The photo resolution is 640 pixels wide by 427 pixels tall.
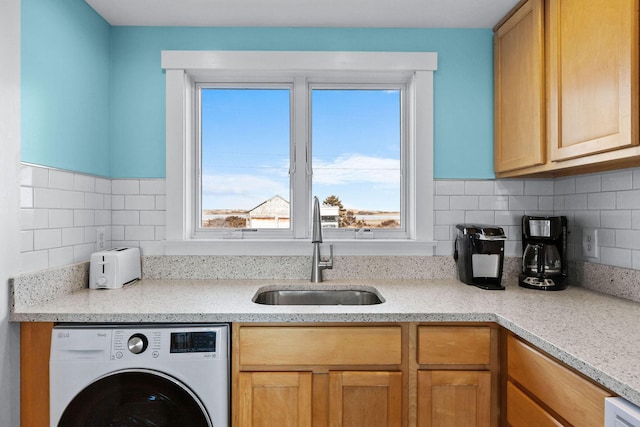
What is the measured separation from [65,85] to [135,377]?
1289 millimetres

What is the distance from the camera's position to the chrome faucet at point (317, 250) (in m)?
1.94

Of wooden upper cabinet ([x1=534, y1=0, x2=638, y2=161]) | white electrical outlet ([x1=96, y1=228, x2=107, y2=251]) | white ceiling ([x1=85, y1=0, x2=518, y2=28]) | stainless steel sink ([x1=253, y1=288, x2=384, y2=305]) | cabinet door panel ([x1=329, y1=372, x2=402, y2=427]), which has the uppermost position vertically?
white ceiling ([x1=85, y1=0, x2=518, y2=28])

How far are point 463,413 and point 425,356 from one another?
0.25m

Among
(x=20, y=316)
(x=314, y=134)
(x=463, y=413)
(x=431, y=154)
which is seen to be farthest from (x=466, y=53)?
(x=20, y=316)

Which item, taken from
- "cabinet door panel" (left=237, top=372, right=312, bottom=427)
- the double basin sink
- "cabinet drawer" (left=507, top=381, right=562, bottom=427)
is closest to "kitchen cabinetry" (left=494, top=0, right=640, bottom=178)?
"cabinet drawer" (left=507, top=381, right=562, bottom=427)

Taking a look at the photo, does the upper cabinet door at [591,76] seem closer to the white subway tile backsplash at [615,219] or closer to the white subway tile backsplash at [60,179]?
the white subway tile backsplash at [615,219]

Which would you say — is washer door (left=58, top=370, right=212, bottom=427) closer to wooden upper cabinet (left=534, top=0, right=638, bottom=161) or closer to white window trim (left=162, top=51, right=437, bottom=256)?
white window trim (left=162, top=51, right=437, bottom=256)

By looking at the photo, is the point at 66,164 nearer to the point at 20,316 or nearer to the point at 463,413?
the point at 20,316

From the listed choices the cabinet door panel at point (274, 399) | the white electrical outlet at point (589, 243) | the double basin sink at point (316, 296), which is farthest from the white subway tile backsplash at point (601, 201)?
the cabinet door panel at point (274, 399)

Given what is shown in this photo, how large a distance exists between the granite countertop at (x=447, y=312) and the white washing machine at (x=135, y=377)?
69 mm

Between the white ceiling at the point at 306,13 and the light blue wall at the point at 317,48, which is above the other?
the white ceiling at the point at 306,13

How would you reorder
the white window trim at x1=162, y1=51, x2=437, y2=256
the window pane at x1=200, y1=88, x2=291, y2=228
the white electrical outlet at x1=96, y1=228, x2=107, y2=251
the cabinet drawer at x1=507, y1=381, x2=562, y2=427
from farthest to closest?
the window pane at x1=200, y1=88, x2=291, y2=228 < the white window trim at x1=162, y1=51, x2=437, y2=256 < the white electrical outlet at x1=96, y1=228, x2=107, y2=251 < the cabinet drawer at x1=507, y1=381, x2=562, y2=427

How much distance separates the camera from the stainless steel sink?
1.94m

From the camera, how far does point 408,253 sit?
6.74 feet
